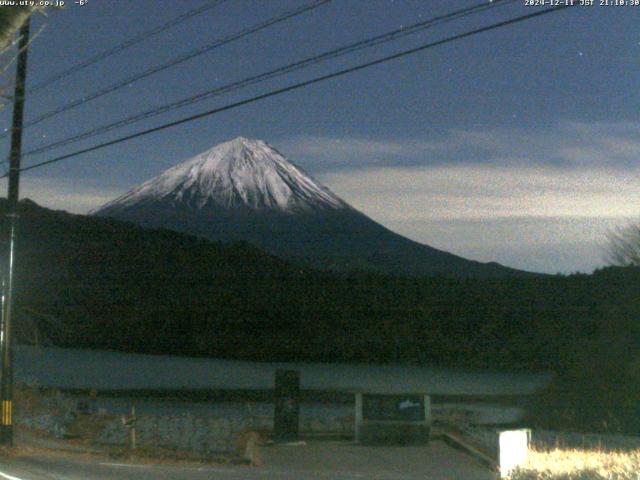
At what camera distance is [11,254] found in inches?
674

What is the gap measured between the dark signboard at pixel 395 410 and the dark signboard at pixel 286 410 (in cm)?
159

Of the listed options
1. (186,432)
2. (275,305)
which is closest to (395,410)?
(186,432)

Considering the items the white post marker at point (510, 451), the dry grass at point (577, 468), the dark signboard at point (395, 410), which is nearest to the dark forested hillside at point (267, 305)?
the dark signboard at point (395, 410)

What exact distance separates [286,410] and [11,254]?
6.89 metres

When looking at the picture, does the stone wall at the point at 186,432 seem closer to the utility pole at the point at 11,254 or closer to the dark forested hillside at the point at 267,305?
the utility pole at the point at 11,254

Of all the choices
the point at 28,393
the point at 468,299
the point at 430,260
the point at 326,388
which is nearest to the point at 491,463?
the point at 28,393

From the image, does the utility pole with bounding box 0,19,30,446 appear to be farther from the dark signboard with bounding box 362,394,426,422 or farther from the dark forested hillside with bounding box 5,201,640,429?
the dark forested hillside with bounding box 5,201,640,429

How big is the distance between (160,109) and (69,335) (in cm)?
4361

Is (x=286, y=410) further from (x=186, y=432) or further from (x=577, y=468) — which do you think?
(x=577, y=468)

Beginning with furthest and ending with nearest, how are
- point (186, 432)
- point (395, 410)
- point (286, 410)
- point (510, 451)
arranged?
point (186, 432) < point (286, 410) < point (395, 410) < point (510, 451)

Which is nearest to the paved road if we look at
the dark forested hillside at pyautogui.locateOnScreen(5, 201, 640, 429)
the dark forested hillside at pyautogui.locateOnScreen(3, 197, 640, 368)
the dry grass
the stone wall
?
the dry grass

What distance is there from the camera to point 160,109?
15453mm

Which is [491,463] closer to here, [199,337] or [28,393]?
[28,393]

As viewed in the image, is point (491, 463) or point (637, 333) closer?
point (491, 463)
